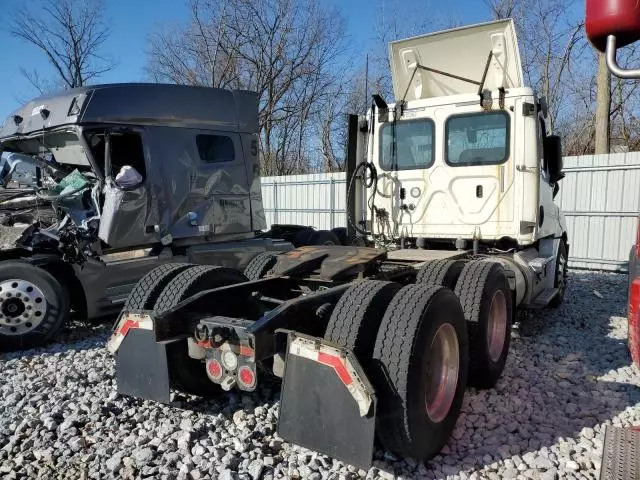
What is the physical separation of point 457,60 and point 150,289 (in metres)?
4.69

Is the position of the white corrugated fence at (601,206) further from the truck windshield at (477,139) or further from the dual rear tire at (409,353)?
the dual rear tire at (409,353)

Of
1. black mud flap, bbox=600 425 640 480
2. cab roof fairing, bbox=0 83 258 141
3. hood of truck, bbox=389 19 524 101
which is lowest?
black mud flap, bbox=600 425 640 480

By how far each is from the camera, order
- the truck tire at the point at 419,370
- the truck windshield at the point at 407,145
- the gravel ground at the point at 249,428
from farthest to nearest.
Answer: the truck windshield at the point at 407,145 < the gravel ground at the point at 249,428 < the truck tire at the point at 419,370

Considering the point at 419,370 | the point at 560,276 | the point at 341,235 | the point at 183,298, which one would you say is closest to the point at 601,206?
the point at 560,276

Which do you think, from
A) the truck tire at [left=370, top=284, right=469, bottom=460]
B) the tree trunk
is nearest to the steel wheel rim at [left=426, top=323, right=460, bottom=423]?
the truck tire at [left=370, top=284, right=469, bottom=460]

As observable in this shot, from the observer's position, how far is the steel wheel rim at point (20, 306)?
5.43 meters

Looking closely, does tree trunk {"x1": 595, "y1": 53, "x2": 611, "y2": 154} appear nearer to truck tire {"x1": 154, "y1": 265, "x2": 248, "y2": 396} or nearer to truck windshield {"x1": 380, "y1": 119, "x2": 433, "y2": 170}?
truck windshield {"x1": 380, "y1": 119, "x2": 433, "y2": 170}

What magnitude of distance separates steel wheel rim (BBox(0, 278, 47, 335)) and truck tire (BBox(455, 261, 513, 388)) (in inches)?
174

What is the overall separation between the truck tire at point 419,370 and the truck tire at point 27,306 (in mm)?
4208

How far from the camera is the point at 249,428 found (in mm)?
3471

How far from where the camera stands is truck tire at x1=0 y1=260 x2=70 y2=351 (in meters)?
5.44

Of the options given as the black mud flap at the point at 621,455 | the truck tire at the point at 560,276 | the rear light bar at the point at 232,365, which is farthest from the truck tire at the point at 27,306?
the truck tire at the point at 560,276

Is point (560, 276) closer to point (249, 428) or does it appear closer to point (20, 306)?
point (249, 428)

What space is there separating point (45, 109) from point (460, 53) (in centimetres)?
523
